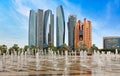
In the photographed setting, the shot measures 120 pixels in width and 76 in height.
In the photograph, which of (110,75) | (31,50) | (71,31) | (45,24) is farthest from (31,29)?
(110,75)

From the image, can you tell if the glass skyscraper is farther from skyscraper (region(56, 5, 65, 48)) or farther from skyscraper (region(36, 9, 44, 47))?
skyscraper (region(36, 9, 44, 47))

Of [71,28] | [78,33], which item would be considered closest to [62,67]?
[78,33]

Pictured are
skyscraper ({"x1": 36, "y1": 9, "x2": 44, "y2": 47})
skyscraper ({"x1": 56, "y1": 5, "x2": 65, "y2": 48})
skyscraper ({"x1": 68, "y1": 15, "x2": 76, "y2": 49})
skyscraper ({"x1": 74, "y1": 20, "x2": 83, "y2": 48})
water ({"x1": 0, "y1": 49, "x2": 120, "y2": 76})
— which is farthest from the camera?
skyscraper ({"x1": 68, "y1": 15, "x2": 76, "y2": 49})

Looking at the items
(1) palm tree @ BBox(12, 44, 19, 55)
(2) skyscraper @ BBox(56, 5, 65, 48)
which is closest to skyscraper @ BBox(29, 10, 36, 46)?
(2) skyscraper @ BBox(56, 5, 65, 48)

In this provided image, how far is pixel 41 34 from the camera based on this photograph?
147 m

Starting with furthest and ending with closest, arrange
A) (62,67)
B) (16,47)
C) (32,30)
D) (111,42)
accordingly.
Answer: (111,42) < (32,30) < (16,47) < (62,67)

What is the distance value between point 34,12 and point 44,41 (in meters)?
26.7

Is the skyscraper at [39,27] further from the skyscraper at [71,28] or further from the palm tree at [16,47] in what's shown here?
the palm tree at [16,47]

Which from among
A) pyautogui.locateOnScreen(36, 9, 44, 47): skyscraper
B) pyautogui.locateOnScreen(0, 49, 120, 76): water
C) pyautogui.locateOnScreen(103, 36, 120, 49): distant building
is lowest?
pyautogui.locateOnScreen(0, 49, 120, 76): water

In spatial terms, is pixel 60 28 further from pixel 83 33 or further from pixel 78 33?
pixel 83 33

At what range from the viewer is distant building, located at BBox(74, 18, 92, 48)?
14612cm

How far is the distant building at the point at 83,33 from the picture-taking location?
146 metres

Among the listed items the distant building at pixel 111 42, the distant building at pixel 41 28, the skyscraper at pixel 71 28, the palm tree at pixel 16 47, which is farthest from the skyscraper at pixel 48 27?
the palm tree at pixel 16 47

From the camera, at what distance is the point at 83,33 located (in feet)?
488
